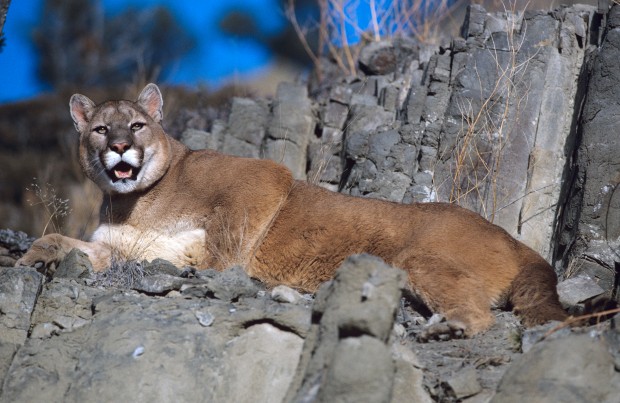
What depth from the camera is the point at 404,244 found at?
7258 mm

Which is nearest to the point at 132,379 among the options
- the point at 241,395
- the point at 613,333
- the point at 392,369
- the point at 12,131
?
the point at 241,395

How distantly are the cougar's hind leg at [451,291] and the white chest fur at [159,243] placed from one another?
6.83ft

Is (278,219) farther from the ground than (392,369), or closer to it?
farther from the ground

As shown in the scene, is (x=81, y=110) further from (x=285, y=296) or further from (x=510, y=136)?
(x=510, y=136)

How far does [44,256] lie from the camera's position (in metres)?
7.82

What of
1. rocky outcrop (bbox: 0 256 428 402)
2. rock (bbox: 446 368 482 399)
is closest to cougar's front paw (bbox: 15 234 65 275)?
rocky outcrop (bbox: 0 256 428 402)

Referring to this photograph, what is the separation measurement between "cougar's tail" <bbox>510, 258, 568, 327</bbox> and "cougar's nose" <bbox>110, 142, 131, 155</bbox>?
3.89 meters

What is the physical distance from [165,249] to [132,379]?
8.12 ft

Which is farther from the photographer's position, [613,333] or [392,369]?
[613,333]

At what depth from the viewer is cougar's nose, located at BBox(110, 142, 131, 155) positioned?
8.28 m

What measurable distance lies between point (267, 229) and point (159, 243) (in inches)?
42.6

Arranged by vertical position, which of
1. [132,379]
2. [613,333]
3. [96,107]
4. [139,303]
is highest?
[96,107]

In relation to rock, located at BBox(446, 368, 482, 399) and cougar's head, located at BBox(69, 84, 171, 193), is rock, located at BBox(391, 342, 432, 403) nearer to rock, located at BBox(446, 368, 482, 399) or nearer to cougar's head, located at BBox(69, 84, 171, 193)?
rock, located at BBox(446, 368, 482, 399)

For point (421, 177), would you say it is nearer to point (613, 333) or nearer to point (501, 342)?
point (501, 342)
